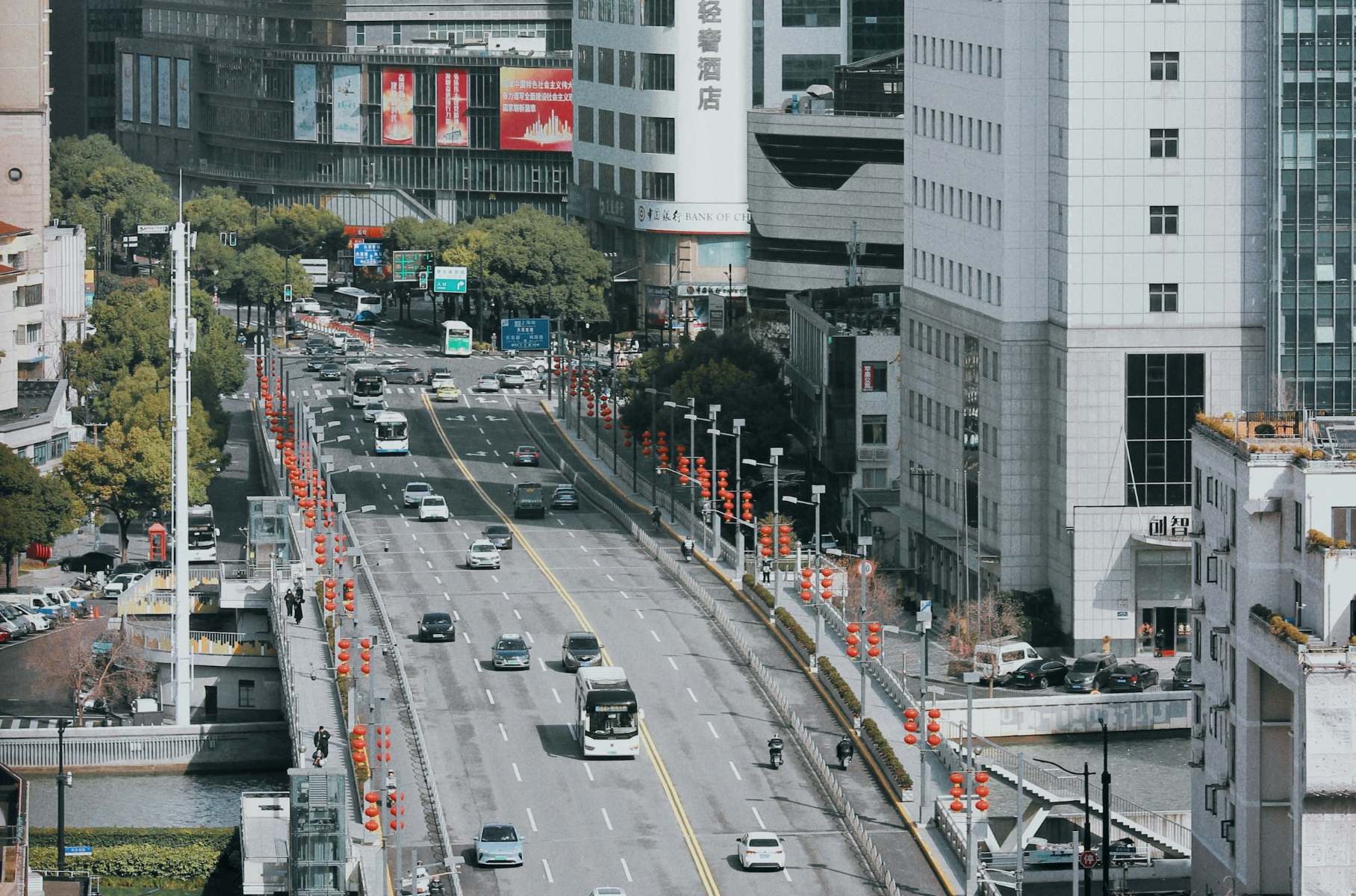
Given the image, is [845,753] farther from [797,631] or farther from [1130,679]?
[1130,679]

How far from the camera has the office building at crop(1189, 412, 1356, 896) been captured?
10931 cm

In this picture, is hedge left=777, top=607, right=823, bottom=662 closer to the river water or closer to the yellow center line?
the yellow center line

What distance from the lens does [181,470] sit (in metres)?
154

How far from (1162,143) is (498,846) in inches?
2487

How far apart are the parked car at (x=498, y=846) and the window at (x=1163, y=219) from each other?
60.1 metres

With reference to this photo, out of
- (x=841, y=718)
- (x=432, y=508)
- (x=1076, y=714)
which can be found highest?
(x=432, y=508)

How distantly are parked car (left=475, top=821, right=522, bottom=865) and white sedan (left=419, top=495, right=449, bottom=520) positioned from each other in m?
71.6

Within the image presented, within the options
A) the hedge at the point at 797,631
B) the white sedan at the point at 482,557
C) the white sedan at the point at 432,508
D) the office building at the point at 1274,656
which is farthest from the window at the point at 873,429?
the office building at the point at 1274,656

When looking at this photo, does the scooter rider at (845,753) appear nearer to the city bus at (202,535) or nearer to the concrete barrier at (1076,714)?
the concrete barrier at (1076,714)

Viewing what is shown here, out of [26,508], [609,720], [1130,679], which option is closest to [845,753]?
[609,720]

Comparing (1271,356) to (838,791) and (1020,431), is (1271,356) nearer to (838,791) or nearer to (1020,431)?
(1020,431)

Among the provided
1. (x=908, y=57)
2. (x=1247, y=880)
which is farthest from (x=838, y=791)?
(x=908, y=57)

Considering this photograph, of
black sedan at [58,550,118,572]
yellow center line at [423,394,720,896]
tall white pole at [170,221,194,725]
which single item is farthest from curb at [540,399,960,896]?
black sedan at [58,550,118,572]

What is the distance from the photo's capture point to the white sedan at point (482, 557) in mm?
173625
